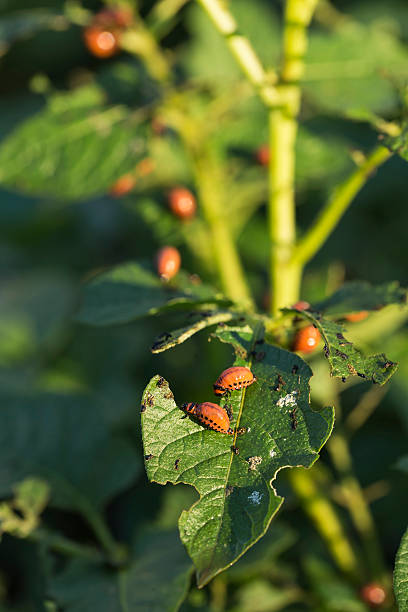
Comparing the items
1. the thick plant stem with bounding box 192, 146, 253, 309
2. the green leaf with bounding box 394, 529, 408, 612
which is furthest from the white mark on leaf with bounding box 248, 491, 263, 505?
the thick plant stem with bounding box 192, 146, 253, 309

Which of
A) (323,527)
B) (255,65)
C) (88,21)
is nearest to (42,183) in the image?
(88,21)

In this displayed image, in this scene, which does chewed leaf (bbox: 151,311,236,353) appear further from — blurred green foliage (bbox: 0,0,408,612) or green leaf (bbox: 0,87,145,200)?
green leaf (bbox: 0,87,145,200)

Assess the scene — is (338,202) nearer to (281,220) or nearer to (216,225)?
(281,220)

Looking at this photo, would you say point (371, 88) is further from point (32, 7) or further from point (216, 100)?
point (32, 7)

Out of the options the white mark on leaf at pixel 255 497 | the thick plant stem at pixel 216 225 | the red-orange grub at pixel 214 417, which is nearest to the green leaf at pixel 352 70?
the thick plant stem at pixel 216 225

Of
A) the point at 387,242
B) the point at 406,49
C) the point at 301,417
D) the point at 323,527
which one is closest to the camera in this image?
the point at 301,417

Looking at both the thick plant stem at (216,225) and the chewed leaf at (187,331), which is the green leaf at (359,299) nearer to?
the chewed leaf at (187,331)

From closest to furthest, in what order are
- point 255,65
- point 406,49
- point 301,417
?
point 301,417 → point 255,65 → point 406,49
